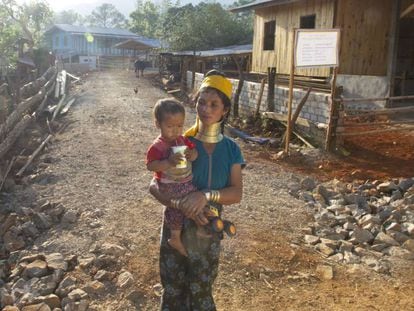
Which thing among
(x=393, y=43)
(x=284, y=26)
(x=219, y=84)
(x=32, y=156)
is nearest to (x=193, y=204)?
(x=219, y=84)

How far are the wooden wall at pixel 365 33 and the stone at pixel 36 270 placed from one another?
38.5ft

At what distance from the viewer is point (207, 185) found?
8.18 ft

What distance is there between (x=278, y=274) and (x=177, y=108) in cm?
258

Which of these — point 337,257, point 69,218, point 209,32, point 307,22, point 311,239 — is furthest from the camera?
point 209,32

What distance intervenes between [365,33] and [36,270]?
12.2 meters

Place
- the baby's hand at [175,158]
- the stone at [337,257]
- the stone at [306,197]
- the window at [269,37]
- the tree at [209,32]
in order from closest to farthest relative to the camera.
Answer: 1. the baby's hand at [175,158]
2. the stone at [337,257]
3. the stone at [306,197]
4. the window at [269,37]
5. the tree at [209,32]

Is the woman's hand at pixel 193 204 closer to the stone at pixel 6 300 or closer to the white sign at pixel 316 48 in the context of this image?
the stone at pixel 6 300

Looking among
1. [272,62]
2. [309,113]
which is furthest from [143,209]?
[272,62]

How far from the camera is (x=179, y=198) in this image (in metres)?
2.45

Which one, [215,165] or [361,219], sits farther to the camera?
[361,219]

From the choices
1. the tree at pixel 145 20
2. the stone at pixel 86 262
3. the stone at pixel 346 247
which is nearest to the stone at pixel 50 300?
the stone at pixel 86 262

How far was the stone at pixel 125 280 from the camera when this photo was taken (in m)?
4.04

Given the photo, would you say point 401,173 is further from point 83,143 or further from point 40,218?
point 83,143

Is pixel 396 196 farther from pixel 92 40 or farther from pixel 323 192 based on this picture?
pixel 92 40
